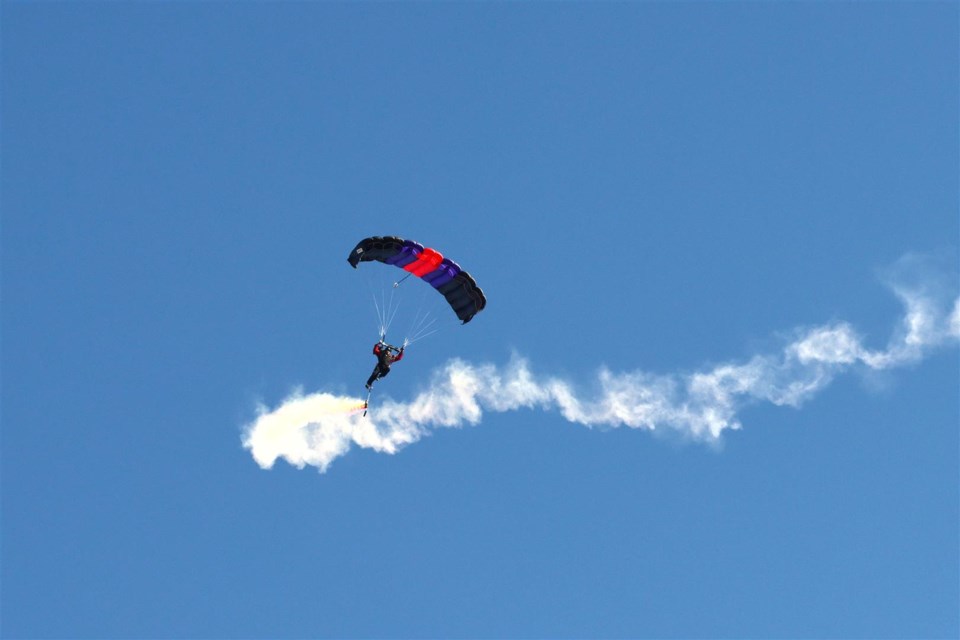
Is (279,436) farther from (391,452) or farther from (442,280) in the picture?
(442,280)

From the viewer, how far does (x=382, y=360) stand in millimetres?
51188

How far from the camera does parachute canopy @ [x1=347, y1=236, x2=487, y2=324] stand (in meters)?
51.0

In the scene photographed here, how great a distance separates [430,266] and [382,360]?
3258mm

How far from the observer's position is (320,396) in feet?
180

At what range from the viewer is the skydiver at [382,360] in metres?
51.2

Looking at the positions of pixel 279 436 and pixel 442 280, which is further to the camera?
pixel 279 436

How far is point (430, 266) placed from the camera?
5175 cm

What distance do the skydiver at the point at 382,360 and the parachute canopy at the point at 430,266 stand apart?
2501mm

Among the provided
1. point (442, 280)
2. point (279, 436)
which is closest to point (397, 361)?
point (442, 280)

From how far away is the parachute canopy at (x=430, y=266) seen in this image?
2009 inches

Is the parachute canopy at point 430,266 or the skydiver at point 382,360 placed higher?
the parachute canopy at point 430,266

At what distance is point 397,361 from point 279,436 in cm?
750

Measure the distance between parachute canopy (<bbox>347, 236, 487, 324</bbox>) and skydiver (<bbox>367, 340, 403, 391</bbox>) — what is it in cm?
250

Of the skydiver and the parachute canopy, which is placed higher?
the parachute canopy
